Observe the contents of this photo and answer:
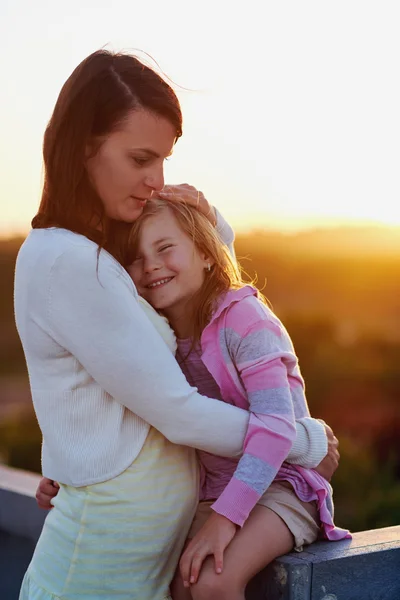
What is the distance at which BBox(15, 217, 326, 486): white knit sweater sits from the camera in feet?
7.09

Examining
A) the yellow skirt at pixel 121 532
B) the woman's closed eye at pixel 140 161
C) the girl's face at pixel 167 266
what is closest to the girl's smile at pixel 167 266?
the girl's face at pixel 167 266

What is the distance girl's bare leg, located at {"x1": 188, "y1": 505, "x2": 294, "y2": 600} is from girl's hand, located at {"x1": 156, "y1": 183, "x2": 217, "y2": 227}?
0.91 meters

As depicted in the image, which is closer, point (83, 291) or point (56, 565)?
point (83, 291)

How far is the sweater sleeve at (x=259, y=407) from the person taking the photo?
224 centimetres

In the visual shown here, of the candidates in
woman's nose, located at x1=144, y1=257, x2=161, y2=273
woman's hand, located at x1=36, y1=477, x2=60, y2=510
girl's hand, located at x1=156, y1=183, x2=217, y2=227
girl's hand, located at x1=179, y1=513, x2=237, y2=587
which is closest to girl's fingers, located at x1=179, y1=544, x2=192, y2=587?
girl's hand, located at x1=179, y1=513, x2=237, y2=587

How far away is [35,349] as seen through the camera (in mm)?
2285

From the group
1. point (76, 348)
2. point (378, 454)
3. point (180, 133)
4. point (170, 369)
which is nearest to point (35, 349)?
point (76, 348)

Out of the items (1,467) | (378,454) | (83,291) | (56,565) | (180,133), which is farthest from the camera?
(378,454)

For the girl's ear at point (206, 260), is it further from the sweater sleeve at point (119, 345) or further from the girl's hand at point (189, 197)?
the sweater sleeve at point (119, 345)

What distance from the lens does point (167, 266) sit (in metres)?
2.55

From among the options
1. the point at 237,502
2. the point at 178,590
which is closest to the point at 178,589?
the point at 178,590

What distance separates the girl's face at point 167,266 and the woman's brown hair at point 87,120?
Answer: 0.65 ft

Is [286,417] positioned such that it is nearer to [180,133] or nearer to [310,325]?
[180,133]

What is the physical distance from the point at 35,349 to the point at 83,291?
0.78 feet
